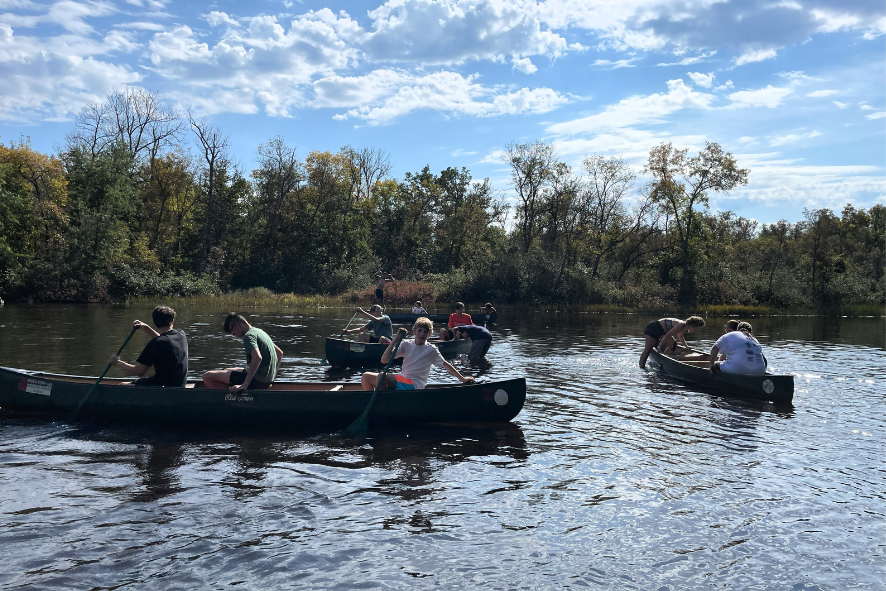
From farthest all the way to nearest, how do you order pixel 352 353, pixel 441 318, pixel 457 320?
pixel 441 318 → pixel 457 320 → pixel 352 353

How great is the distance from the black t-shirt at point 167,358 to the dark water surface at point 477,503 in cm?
73

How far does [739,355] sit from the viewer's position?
12039mm

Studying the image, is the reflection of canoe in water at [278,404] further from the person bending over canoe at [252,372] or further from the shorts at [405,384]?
the person bending over canoe at [252,372]

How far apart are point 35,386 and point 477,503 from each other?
673 centimetres

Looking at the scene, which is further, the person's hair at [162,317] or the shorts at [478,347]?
the shorts at [478,347]

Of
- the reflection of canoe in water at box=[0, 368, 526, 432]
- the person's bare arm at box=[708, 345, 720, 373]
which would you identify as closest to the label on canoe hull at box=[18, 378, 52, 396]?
the reflection of canoe in water at box=[0, 368, 526, 432]

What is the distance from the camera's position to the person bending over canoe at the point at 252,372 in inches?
345

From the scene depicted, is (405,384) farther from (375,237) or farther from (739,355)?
(375,237)

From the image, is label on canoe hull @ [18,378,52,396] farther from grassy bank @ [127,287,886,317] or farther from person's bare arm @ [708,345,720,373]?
grassy bank @ [127,287,886,317]

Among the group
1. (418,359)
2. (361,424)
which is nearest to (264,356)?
(361,424)

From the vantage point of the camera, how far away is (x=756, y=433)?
937 cm

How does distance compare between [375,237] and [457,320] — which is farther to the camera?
[375,237]

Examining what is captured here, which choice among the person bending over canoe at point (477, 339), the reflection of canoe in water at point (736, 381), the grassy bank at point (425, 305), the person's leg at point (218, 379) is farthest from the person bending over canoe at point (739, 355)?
the grassy bank at point (425, 305)

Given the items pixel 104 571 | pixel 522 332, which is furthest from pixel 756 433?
pixel 522 332
